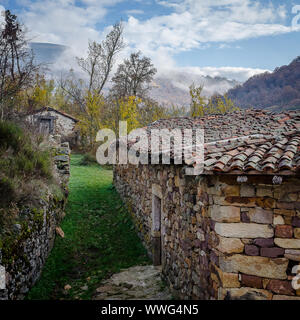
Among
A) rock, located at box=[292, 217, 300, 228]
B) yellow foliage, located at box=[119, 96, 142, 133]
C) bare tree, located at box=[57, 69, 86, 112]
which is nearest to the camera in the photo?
rock, located at box=[292, 217, 300, 228]

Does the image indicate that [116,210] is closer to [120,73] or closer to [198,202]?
[198,202]

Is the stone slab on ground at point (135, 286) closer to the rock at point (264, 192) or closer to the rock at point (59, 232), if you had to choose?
the rock at point (59, 232)

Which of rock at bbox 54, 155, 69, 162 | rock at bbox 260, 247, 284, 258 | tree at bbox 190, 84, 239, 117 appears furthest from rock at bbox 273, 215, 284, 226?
tree at bbox 190, 84, 239, 117

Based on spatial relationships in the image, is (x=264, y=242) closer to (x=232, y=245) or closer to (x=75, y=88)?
(x=232, y=245)

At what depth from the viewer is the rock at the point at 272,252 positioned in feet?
12.0

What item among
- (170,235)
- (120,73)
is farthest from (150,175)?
(120,73)

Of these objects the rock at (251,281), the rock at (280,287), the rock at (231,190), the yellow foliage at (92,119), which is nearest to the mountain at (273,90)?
the yellow foliage at (92,119)

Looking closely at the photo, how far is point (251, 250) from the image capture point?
372 cm

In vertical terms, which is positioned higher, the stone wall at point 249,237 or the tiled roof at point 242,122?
the tiled roof at point 242,122

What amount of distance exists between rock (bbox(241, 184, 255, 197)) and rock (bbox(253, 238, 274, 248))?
578 mm

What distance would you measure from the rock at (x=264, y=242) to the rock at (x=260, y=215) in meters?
0.23

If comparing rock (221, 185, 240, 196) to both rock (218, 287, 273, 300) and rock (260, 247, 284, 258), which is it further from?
rock (218, 287, 273, 300)

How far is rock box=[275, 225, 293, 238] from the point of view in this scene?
143 inches

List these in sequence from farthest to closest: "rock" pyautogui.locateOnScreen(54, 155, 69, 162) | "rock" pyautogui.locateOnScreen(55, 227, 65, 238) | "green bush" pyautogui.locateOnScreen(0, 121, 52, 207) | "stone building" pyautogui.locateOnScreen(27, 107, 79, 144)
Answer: "stone building" pyautogui.locateOnScreen(27, 107, 79, 144)
"rock" pyautogui.locateOnScreen(54, 155, 69, 162)
"rock" pyautogui.locateOnScreen(55, 227, 65, 238)
"green bush" pyautogui.locateOnScreen(0, 121, 52, 207)
